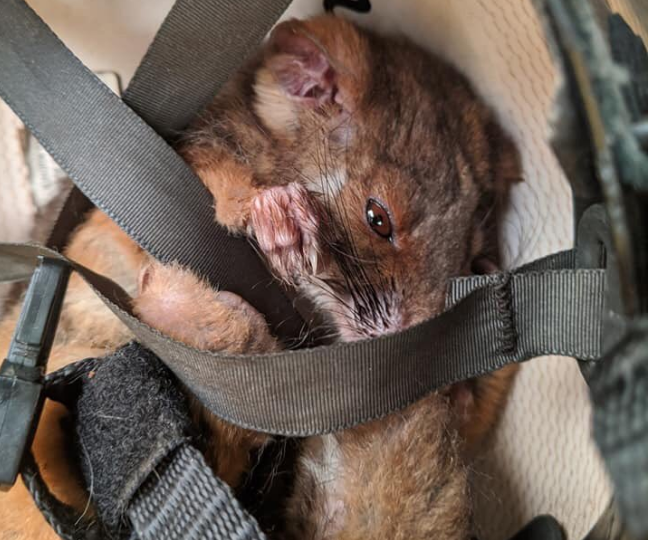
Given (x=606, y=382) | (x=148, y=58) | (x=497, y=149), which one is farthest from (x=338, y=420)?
(x=497, y=149)

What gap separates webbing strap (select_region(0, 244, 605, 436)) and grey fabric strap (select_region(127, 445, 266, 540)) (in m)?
0.11

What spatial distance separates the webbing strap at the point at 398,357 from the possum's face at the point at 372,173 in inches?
11.8

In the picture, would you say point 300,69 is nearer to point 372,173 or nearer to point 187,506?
point 372,173

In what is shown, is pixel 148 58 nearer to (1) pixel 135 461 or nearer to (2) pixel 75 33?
(2) pixel 75 33

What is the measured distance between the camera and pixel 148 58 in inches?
47.3

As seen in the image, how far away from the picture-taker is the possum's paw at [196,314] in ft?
3.68

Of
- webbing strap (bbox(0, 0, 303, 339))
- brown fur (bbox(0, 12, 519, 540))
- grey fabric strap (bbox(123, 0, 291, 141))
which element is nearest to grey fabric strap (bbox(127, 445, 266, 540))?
brown fur (bbox(0, 12, 519, 540))

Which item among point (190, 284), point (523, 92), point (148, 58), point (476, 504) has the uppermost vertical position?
point (523, 92)

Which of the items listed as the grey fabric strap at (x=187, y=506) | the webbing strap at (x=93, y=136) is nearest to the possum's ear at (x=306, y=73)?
the webbing strap at (x=93, y=136)

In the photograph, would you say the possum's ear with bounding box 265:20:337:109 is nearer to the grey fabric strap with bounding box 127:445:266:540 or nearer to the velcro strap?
the velcro strap

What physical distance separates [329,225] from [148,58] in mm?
453

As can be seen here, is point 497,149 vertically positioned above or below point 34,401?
above

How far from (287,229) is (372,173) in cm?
28

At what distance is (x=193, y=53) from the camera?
1.21m
